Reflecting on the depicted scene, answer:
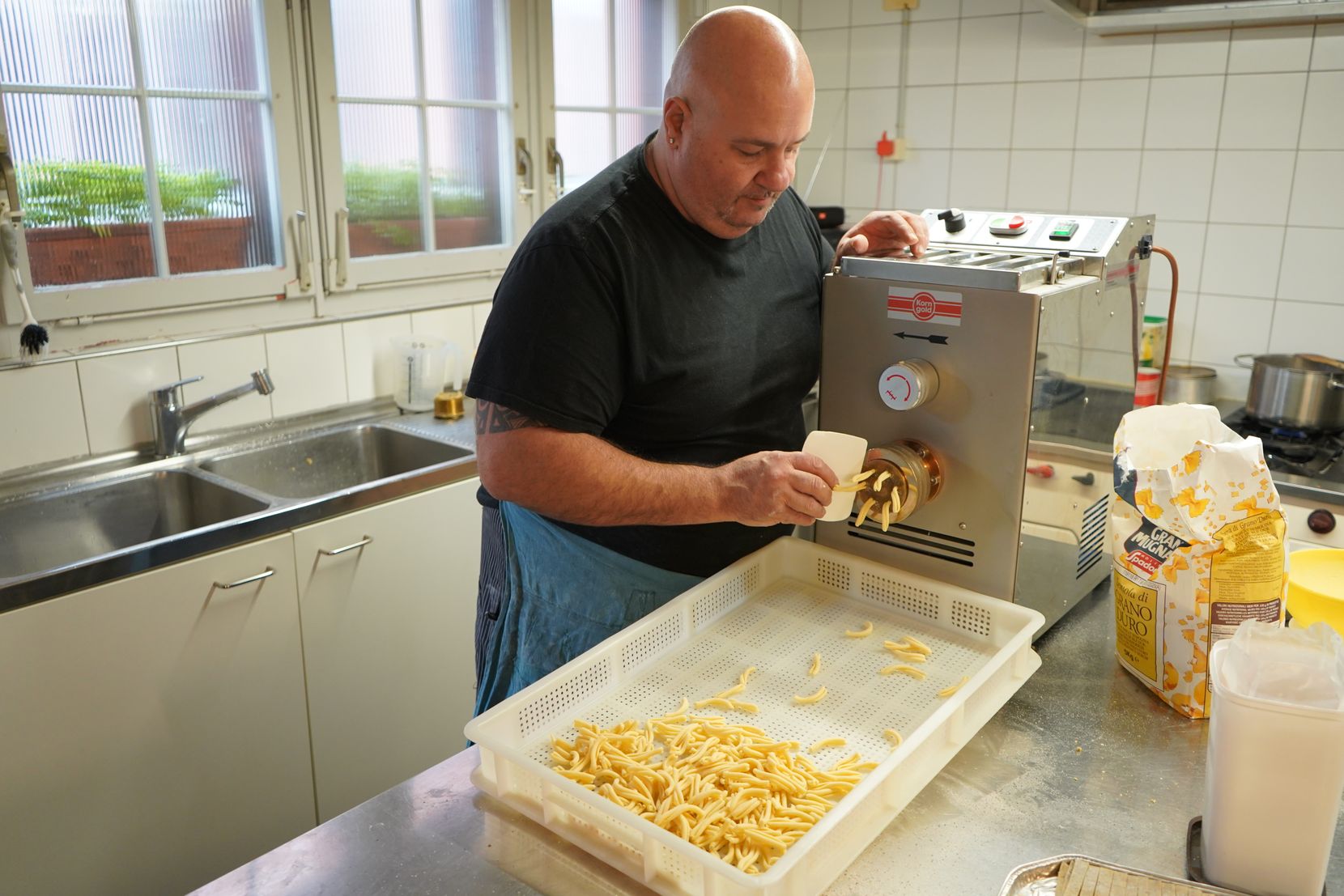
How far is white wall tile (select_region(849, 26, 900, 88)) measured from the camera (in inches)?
119

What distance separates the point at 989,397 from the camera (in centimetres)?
118

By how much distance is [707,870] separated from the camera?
80 cm

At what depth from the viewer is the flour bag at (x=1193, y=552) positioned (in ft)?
3.41

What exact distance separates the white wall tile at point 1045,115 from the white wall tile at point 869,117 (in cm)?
39

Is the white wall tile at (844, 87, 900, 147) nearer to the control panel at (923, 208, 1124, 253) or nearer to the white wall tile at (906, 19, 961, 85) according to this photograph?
the white wall tile at (906, 19, 961, 85)

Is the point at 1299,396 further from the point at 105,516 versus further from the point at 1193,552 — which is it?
the point at 105,516

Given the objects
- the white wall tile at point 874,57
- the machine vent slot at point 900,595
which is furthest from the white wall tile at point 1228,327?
the machine vent slot at point 900,595

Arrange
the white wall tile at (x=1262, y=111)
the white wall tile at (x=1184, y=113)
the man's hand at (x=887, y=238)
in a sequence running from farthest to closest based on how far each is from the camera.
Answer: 1. the white wall tile at (x=1184, y=113)
2. the white wall tile at (x=1262, y=111)
3. the man's hand at (x=887, y=238)

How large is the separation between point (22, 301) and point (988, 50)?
2.44m

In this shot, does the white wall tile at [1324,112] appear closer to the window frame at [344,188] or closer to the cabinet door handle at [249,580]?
the window frame at [344,188]

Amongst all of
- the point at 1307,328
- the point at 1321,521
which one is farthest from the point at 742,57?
the point at 1307,328

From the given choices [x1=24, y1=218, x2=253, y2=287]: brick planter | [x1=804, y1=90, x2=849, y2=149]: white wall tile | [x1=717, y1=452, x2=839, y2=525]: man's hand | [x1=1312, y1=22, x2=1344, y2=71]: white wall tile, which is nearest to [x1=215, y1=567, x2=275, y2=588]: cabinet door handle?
[x1=24, y1=218, x2=253, y2=287]: brick planter

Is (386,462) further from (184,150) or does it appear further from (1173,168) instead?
(1173,168)

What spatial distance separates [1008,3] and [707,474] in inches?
85.2
